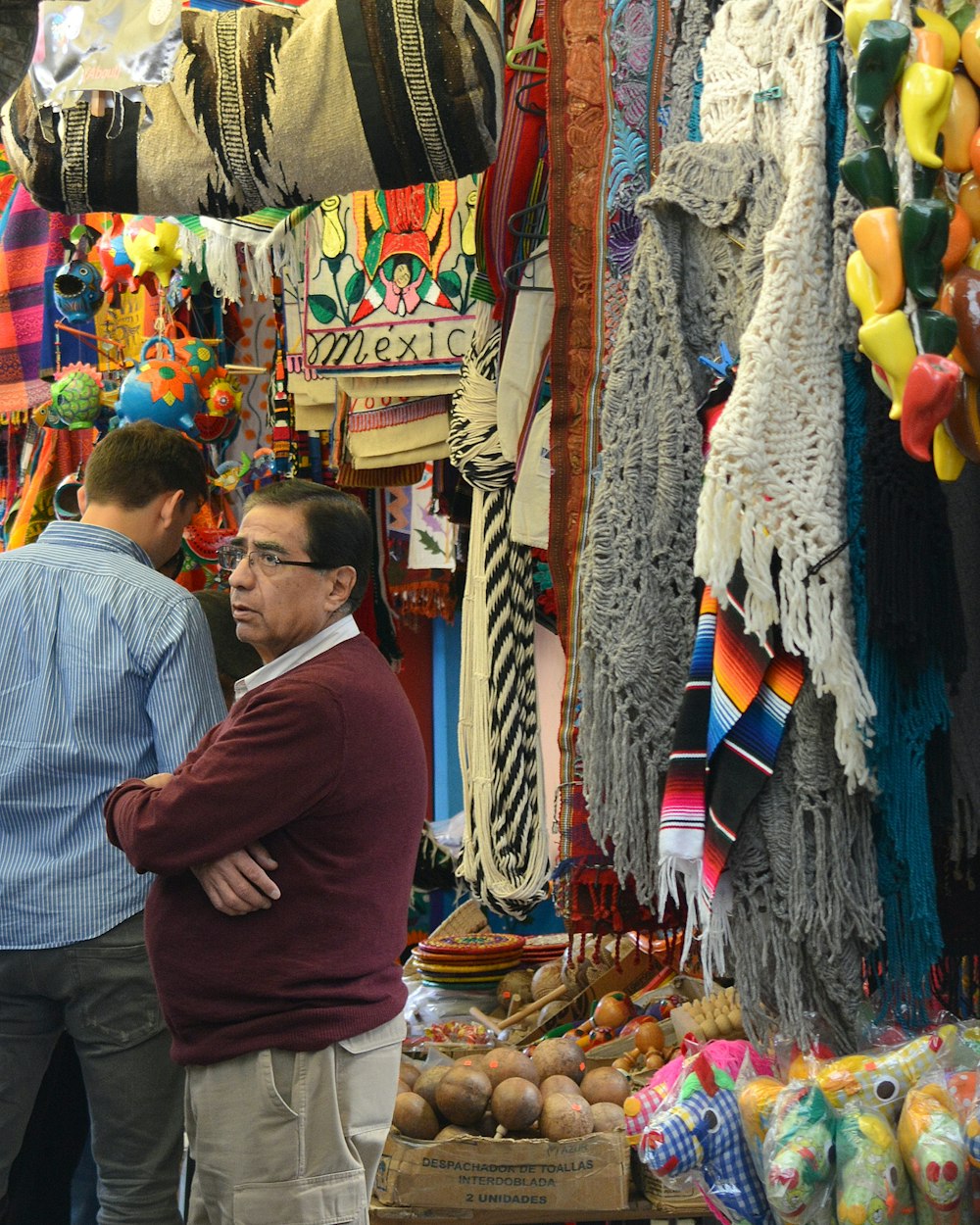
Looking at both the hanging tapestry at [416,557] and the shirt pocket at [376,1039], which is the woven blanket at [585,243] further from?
the hanging tapestry at [416,557]

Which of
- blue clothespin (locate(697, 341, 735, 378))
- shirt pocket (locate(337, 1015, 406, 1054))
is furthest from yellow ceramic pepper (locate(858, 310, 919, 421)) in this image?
shirt pocket (locate(337, 1015, 406, 1054))

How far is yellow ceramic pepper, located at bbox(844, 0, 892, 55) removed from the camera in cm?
165

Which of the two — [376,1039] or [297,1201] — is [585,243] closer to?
[376,1039]

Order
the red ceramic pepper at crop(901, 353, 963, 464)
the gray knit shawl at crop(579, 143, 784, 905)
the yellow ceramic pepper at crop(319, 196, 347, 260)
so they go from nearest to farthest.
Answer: the red ceramic pepper at crop(901, 353, 963, 464), the gray knit shawl at crop(579, 143, 784, 905), the yellow ceramic pepper at crop(319, 196, 347, 260)

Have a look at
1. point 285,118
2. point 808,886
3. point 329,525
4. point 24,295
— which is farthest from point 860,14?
point 24,295

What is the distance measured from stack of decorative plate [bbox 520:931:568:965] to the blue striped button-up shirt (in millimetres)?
2083

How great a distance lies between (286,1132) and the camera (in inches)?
83.4

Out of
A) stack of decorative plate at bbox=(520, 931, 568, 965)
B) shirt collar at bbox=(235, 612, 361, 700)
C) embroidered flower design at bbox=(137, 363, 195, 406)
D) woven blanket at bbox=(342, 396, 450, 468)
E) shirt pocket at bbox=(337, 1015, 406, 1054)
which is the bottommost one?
stack of decorative plate at bbox=(520, 931, 568, 965)

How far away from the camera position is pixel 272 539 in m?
2.36

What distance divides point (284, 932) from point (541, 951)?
2.36m

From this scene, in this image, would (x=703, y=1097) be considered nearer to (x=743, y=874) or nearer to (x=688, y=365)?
(x=743, y=874)

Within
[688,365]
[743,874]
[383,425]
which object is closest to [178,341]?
[383,425]

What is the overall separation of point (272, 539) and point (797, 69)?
1.05m

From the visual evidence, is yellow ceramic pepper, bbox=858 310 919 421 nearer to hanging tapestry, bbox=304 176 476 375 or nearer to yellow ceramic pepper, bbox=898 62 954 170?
yellow ceramic pepper, bbox=898 62 954 170
